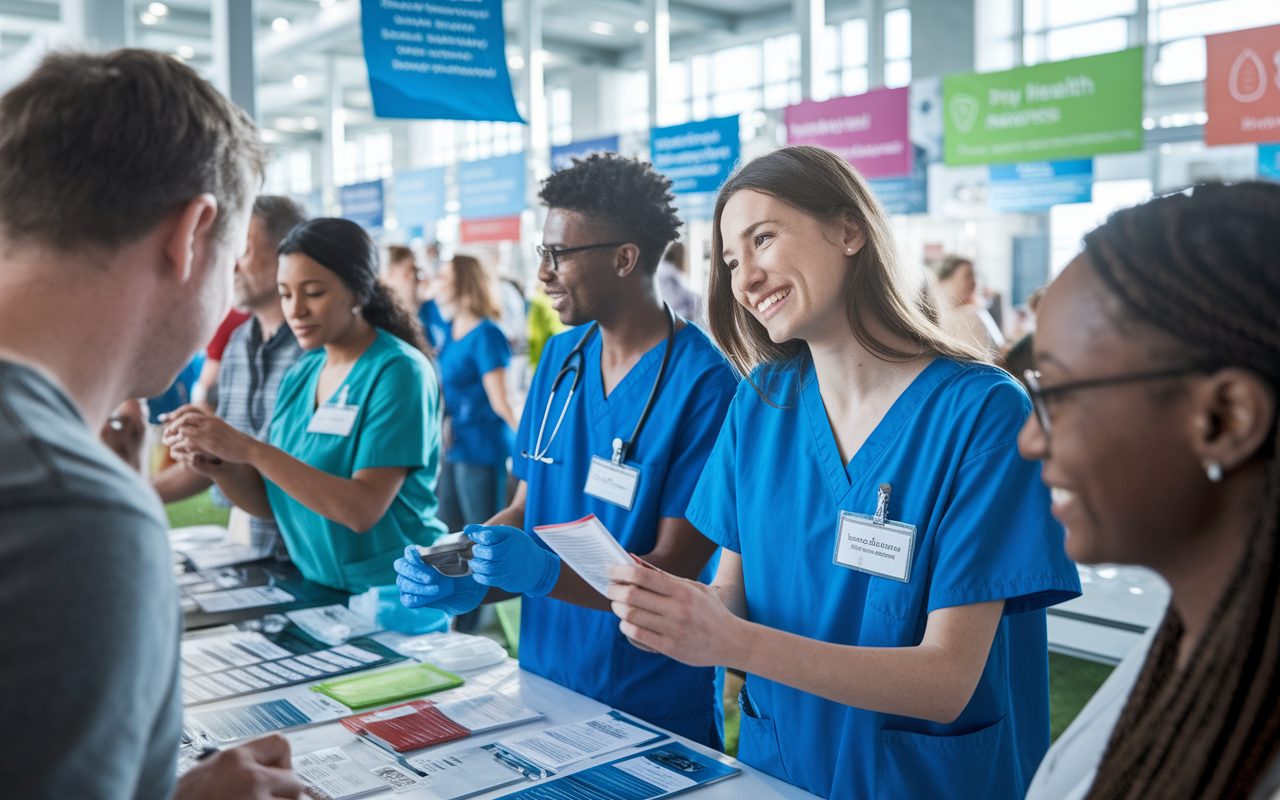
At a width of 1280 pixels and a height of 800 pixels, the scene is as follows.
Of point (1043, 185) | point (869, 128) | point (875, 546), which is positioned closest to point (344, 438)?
point (875, 546)

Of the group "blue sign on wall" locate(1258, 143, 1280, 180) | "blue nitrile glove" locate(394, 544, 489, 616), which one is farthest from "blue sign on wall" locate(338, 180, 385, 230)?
"blue nitrile glove" locate(394, 544, 489, 616)

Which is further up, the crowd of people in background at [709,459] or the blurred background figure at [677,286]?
the blurred background figure at [677,286]

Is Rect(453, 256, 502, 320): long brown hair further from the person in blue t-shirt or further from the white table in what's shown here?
the white table

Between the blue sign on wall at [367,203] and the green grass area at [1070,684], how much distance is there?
9.83 meters

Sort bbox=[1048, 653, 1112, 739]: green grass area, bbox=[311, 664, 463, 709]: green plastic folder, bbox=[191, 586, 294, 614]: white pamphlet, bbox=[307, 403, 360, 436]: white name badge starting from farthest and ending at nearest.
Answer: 1. bbox=[1048, 653, 1112, 739]: green grass area
2. bbox=[307, 403, 360, 436]: white name badge
3. bbox=[191, 586, 294, 614]: white pamphlet
4. bbox=[311, 664, 463, 709]: green plastic folder

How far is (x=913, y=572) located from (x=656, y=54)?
8.74 metres

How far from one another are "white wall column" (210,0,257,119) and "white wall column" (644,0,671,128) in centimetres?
569

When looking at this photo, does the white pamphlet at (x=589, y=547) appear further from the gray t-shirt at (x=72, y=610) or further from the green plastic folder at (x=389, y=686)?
the gray t-shirt at (x=72, y=610)

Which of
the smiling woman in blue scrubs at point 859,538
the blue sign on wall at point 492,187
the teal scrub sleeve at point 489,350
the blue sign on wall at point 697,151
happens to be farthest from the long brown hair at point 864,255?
the blue sign on wall at point 492,187

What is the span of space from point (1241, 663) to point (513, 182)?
9.09 meters

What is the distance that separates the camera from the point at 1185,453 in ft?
2.44

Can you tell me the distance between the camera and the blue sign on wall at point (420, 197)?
35.5ft

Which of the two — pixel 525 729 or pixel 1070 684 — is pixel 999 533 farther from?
pixel 1070 684

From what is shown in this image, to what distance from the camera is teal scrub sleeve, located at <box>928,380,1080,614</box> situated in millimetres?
1312
